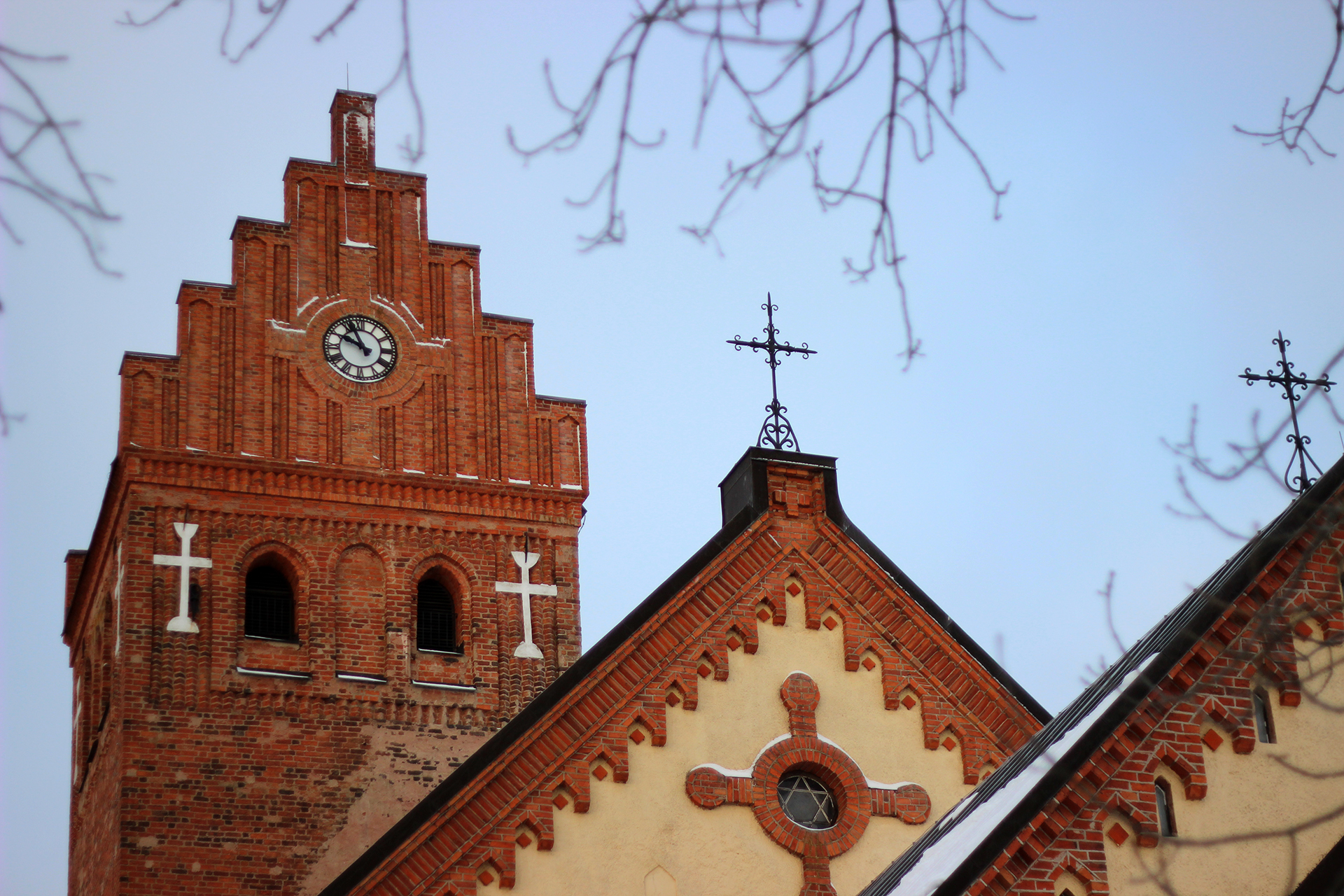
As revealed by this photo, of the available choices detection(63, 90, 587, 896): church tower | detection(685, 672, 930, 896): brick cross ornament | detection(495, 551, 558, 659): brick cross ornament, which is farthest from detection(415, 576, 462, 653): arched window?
detection(685, 672, 930, 896): brick cross ornament

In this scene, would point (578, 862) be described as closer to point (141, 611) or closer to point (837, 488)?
point (837, 488)

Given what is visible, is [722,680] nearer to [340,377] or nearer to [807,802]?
[807,802]

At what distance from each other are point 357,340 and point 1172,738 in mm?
17730

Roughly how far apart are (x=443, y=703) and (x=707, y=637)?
33.6 ft

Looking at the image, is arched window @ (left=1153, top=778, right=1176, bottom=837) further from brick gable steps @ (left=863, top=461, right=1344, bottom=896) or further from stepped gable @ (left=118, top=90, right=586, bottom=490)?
stepped gable @ (left=118, top=90, right=586, bottom=490)

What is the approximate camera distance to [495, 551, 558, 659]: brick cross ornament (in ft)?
93.5

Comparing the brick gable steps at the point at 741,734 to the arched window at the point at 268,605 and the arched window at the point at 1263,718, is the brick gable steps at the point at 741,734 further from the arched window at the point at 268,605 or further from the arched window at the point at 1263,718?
the arched window at the point at 268,605

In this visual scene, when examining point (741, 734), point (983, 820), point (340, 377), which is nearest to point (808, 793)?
point (741, 734)

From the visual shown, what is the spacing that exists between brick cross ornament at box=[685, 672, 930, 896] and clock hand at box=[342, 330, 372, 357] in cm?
1335

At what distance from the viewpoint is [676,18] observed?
7.89 meters

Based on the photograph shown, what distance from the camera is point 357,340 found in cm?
3016

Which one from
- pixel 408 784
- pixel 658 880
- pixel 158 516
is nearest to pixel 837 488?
pixel 658 880

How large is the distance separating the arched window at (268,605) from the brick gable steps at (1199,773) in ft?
45.9

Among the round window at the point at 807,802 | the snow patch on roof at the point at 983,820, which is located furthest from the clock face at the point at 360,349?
the snow patch on roof at the point at 983,820
